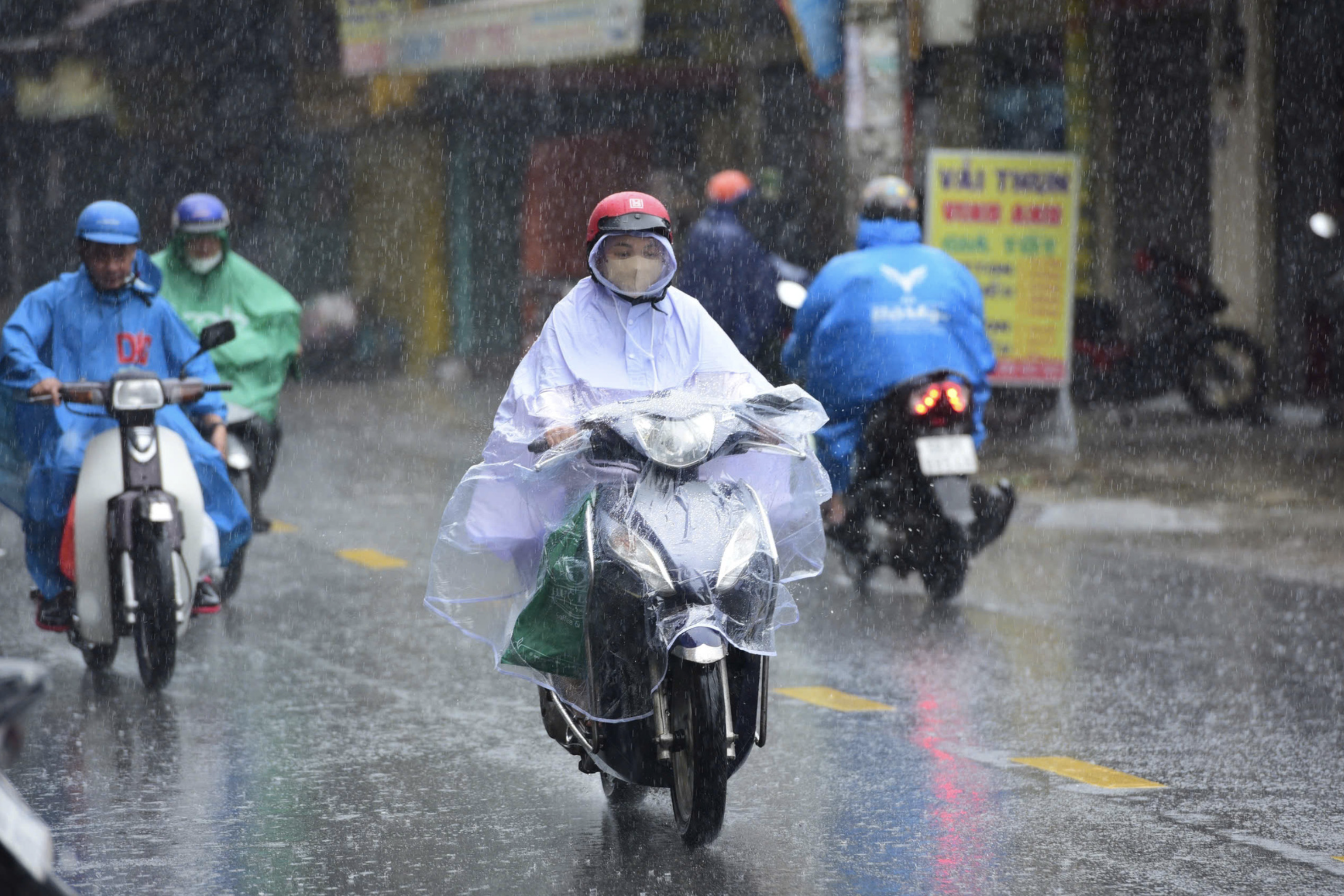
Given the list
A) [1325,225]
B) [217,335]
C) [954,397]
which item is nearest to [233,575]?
[217,335]

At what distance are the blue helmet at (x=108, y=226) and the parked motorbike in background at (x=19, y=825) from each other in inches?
211

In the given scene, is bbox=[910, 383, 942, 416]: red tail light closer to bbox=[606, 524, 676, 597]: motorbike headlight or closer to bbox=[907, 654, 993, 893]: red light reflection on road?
bbox=[907, 654, 993, 893]: red light reflection on road

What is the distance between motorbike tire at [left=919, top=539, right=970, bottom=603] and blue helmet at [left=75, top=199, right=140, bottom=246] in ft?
12.2

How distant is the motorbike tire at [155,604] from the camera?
7426 mm

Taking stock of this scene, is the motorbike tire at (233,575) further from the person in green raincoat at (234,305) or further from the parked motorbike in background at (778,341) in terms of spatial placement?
the parked motorbike in background at (778,341)

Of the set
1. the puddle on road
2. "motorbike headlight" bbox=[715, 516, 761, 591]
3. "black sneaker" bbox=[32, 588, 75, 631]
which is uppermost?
"motorbike headlight" bbox=[715, 516, 761, 591]

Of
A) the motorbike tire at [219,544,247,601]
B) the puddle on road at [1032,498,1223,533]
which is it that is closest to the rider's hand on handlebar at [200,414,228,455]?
the motorbike tire at [219,544,247,601]

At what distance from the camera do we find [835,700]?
7.42 m

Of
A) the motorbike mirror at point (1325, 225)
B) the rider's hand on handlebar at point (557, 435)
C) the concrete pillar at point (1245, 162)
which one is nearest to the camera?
the rider's hand on handlebar at point (557, 435)

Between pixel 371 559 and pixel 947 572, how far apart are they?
3.17m

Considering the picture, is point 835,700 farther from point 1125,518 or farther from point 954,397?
point 1125,518

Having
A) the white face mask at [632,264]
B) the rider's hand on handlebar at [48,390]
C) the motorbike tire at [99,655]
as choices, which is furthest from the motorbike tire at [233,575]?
the white face mask at [632,264]

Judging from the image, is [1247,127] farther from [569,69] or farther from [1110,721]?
[1110,721]

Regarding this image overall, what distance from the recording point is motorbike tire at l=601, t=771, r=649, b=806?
→ 592 cm
